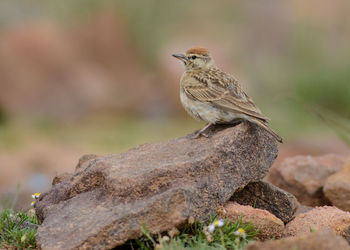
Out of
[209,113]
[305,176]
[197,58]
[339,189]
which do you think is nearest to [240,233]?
[209,113]

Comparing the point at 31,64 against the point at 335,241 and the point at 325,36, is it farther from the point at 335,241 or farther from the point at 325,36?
the point at 335,241

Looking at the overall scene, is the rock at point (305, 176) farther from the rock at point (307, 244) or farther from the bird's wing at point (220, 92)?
the rock at point (307, 244)

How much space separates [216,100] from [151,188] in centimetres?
154

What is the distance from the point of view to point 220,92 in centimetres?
691

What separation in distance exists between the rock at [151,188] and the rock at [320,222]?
Answer: 1.95 ft

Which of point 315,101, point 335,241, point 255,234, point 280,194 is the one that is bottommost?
point 335,241

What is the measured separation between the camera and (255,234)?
574 cm

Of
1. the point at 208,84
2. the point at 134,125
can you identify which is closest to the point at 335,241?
the point at 208,84

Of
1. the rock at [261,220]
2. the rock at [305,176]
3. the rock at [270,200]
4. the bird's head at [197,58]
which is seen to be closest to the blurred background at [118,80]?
the rock at [305,176]

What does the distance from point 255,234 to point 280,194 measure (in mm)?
813

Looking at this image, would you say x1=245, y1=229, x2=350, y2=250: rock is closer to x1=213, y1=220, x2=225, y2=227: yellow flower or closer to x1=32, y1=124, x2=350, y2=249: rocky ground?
x1=32, y1=124, x2=350, y2=249: rocky ground

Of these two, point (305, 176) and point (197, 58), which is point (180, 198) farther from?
point (305, 176)

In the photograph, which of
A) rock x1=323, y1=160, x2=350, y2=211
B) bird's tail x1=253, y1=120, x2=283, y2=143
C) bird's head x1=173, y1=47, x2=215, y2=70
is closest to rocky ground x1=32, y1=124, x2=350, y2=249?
bird's tail x1=253, y1=120, x2=283, y2=143

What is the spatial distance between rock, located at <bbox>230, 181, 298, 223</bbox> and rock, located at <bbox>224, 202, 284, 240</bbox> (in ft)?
1.80
